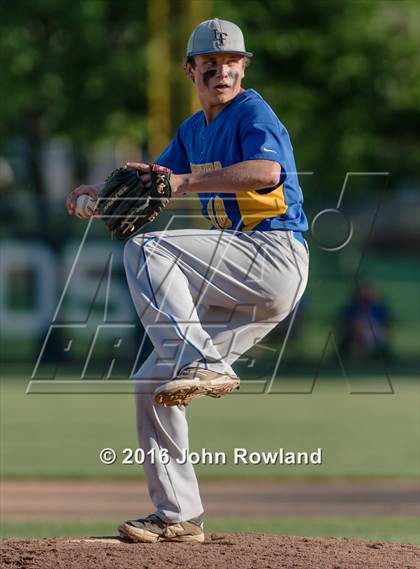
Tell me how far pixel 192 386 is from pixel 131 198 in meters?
0.84

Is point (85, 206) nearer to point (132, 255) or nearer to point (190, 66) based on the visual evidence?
point (132, 255)

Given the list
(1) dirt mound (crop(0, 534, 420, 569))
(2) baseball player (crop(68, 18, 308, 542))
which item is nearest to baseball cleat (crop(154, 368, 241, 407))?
(2) baseball player (crop(68, 18, 308, 542))

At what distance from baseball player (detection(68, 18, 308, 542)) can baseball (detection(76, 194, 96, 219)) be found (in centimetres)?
5

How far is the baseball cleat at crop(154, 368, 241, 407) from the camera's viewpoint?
502cm

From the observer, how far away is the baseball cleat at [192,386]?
502 cm

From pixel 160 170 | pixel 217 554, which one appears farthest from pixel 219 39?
pixel 217 554

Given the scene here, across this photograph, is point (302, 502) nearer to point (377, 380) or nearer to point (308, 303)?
point (377, 380)

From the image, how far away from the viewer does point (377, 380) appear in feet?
62.3

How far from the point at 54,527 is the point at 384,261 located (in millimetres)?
19298

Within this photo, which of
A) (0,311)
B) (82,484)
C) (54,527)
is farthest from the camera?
(0,311)

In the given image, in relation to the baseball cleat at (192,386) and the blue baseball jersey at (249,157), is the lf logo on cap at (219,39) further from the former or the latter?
the baseball cleat at (192,386)

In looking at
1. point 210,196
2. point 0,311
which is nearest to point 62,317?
point 0,311

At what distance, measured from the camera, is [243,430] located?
551 inches

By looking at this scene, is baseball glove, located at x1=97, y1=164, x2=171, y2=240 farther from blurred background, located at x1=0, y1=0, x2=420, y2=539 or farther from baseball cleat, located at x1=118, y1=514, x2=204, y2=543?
blurred background, located at x1=0, y1=0, x2=420, y2=539
